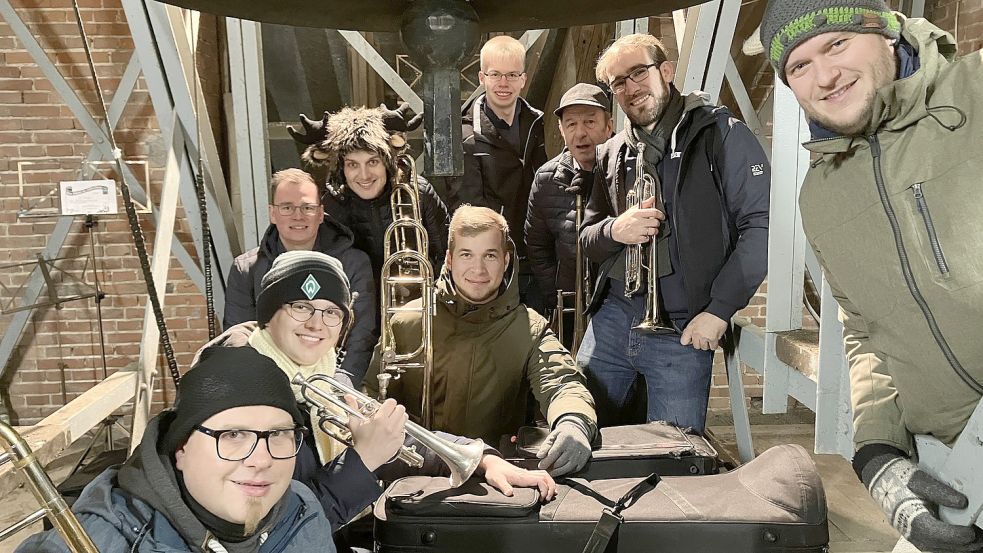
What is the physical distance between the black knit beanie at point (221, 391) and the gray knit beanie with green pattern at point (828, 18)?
2.67 ft

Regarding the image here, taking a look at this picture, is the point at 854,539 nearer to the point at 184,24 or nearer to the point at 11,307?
the point at 184,24

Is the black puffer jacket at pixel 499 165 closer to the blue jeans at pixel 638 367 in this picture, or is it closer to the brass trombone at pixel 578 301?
the brass trombone at pixel 578 301

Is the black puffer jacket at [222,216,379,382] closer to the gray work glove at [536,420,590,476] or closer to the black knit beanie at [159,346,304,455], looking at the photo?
the gray work glove at [536,420,590,476]

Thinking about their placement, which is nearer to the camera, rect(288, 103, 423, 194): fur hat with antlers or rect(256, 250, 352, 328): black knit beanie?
rect(256, 250, 352, 328): black knit beanie

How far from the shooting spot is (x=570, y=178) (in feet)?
7.67

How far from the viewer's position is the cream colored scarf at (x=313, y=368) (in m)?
1.50

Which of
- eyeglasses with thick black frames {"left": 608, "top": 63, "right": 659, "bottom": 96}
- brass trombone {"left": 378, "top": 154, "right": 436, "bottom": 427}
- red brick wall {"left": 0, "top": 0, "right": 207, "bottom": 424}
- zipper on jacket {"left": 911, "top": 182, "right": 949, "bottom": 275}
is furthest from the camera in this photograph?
red brick wall {"left": 0, "top": 0, "right": 207, "bottom": 424}

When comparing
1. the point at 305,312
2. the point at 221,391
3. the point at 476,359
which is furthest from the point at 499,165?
the point at 221,391

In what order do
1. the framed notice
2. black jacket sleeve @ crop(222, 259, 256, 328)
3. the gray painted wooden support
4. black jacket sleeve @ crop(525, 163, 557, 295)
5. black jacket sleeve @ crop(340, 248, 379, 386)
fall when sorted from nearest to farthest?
black jacket sleeve @ crop(340, 248, 379, 386) < black jacket sleeve @ crop(222, 259, 256, 328) < black jacket sleeve @ crop(525, 163, 557, 295) < the gray painted wooden support < the framed notice

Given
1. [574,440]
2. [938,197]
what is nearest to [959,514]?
[938,197]

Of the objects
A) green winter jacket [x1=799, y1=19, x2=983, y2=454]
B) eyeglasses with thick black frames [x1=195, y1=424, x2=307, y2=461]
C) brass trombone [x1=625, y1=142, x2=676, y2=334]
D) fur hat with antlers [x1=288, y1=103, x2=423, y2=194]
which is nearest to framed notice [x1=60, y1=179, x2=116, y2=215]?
fur hat with antlers [x1=288, y1=103, x2=423, y2=194]

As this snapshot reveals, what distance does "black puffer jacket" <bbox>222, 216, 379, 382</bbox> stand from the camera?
218cm

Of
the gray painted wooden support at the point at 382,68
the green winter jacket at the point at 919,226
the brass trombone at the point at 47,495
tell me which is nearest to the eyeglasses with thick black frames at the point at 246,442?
the brass trombone at the point at 47,495

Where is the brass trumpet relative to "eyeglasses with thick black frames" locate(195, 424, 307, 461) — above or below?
below
